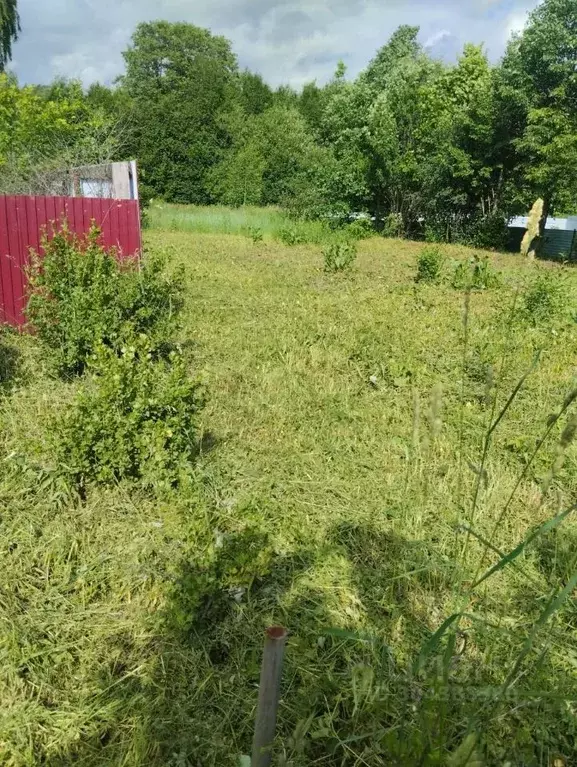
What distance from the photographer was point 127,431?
9.98 ft

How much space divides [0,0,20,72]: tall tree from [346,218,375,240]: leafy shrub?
15.0m

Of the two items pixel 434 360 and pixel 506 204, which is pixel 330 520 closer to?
pixel 434 360

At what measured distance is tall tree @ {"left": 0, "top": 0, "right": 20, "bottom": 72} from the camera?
2100 centimetres

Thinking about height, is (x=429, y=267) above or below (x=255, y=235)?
below

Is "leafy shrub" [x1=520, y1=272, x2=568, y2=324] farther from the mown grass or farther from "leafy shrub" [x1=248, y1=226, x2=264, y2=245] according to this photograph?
Result: the mown grass

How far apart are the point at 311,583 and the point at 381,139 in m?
20.0

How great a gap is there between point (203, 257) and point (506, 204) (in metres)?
10.5

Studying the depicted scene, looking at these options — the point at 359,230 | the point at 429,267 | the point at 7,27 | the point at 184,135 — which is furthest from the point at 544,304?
the point at 184,135

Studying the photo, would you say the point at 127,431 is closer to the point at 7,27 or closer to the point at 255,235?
the point at 255,235

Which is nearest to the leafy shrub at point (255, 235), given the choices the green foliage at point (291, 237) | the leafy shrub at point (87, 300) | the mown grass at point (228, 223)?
the mown grass at point (228, 223)

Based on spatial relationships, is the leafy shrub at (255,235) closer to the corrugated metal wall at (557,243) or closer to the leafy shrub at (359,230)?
the leafy shrub at (359,230)

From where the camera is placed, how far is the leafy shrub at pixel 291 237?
1470cm

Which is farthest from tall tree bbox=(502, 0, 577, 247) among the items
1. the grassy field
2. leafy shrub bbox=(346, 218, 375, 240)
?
the grassy field

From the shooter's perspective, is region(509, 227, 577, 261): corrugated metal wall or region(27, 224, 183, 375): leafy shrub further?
region(509, 227, 577, 261): corrugated metal wall
